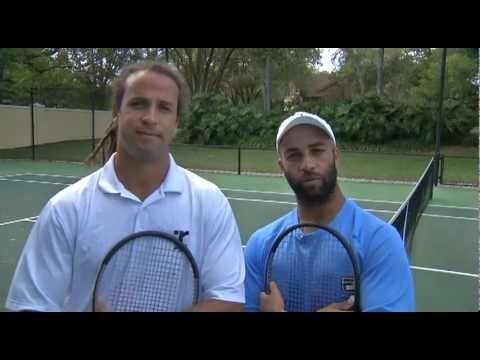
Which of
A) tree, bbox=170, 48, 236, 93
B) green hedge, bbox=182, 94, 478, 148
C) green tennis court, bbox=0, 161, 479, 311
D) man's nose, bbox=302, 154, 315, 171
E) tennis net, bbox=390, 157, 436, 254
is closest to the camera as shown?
man's nose, bbox=302, 154, 315, 171

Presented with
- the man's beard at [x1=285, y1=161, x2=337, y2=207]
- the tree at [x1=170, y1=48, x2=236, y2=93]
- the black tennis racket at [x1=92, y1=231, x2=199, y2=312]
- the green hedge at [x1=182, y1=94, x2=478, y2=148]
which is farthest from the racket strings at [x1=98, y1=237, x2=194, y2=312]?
the tree at [x1=170, y1=48, x2=236, y2=93]

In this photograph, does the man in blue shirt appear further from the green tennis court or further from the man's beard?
the green tennis court

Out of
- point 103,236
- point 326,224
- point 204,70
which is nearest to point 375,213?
point 326,224

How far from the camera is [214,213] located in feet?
5.57

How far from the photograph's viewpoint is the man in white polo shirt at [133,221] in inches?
65.4

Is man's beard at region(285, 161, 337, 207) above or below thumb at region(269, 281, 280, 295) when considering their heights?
above

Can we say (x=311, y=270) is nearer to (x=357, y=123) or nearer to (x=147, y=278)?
(x=147, y=278)

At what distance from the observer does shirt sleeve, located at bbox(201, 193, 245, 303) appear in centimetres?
167

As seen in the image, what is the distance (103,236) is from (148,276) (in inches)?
7.4

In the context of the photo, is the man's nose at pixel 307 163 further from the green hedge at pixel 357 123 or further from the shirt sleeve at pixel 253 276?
the green hedge at pixel 357 123

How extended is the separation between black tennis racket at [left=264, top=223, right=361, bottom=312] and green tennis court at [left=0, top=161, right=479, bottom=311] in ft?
11.0

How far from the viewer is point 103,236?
5.49 feet
